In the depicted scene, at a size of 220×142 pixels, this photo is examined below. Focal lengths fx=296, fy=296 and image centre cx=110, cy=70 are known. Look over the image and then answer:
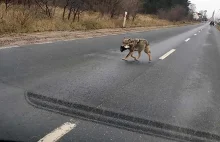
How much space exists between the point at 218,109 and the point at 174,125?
1.29m

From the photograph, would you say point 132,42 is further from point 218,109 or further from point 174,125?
point 174,125

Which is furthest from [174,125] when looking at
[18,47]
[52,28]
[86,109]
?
[52,28]

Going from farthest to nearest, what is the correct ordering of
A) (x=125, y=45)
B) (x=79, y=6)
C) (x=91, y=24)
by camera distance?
1. (x=79, y=6)
2. (x=91, y=24)
3. (x=125, y=45)

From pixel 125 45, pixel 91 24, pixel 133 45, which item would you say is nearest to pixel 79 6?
pixel 91 24

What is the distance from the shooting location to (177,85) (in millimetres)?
6184

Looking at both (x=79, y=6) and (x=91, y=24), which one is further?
(x=79, y=6)

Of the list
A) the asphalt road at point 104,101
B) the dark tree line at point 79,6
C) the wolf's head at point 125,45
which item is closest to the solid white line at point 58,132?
the asphalt road at point 104,101

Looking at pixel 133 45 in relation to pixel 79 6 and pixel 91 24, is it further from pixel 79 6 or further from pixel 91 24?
pixel 79 6

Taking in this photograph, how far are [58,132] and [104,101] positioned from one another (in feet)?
4.56

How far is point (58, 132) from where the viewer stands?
3.21m

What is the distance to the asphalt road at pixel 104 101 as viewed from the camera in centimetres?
339

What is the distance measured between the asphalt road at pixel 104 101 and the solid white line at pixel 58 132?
5 cm

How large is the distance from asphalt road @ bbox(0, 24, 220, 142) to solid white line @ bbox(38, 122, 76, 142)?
51mm

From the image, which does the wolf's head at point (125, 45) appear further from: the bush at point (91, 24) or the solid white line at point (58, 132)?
the bush at point (91, 24)
